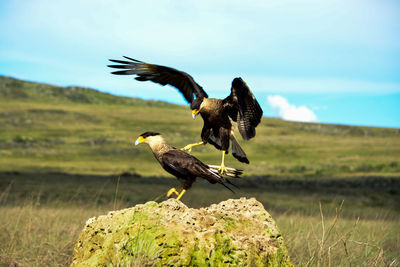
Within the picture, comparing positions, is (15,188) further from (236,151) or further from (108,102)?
(108,102)

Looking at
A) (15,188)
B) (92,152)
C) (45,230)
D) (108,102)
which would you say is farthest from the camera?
(108,102)

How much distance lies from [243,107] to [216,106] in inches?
15.5

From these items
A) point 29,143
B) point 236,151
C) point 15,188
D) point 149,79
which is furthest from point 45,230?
point 29,143

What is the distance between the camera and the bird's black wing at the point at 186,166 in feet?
13.8

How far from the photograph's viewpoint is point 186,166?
423cm

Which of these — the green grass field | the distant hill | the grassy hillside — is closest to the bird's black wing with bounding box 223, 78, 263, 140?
the green grass field

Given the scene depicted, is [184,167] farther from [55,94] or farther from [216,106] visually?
[55,94]

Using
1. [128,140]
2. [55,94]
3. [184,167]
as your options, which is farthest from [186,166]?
[55,94]

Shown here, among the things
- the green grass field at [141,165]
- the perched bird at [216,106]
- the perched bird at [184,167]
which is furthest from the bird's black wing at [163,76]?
the green grass field at [141,165]

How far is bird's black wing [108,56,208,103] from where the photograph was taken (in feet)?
17.1

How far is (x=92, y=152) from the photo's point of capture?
61.6 meters

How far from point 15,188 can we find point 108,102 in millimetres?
109266

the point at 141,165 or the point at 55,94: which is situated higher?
the point at 55,94

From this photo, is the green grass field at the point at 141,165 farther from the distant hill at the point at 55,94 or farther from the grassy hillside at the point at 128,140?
the distant hill at the point at 55,94
